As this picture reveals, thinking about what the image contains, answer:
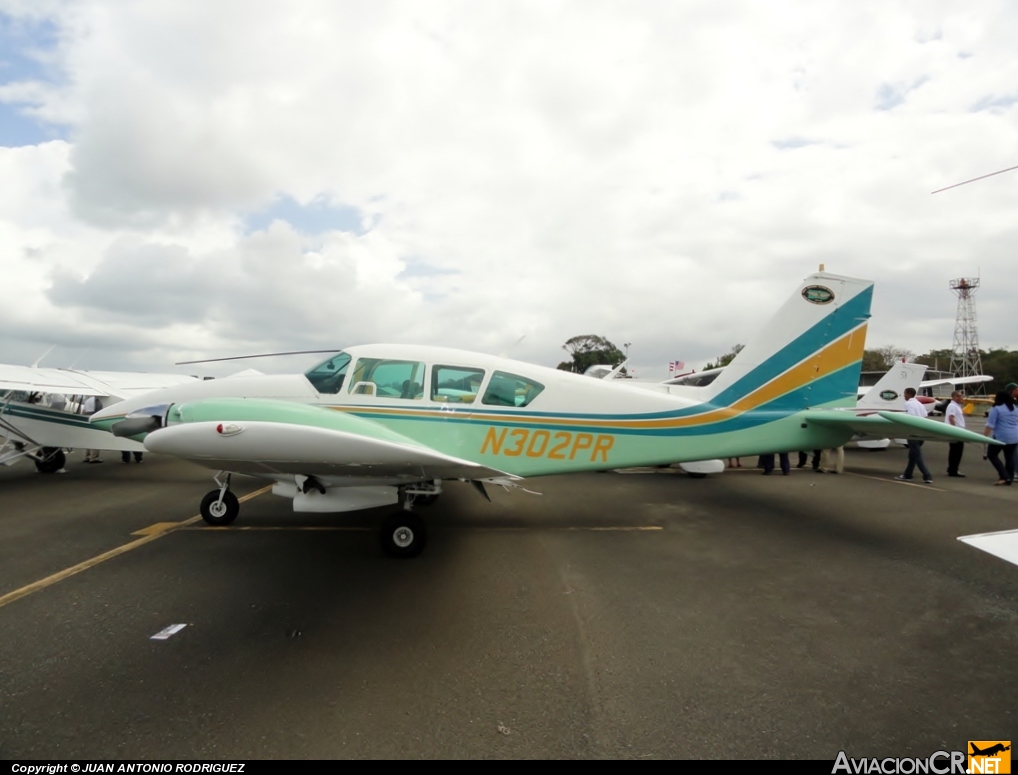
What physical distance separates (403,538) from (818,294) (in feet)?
19.8

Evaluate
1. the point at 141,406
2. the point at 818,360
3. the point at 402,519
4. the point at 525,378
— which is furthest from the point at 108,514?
the point at 818,360

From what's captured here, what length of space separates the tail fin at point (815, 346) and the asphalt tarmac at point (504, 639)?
68.9 inches

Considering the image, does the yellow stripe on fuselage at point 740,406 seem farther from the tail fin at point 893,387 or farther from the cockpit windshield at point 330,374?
the tail fin at point 893,387

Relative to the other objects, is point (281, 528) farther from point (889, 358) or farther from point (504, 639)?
point (889, 358)

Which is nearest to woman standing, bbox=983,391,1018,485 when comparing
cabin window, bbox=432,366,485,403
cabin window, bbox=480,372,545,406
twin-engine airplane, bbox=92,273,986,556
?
twin-engine airplane, bbox=92,273,986,556

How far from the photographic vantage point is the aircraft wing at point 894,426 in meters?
4.68

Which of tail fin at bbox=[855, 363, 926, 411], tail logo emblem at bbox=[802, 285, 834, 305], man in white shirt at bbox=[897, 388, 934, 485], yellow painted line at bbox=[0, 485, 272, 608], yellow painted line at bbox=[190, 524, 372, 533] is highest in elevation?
tail logo emblem at bbox=[802, 285, 834, 305]

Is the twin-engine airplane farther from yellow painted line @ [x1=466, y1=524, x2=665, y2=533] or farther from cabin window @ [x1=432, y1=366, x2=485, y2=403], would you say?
yellow painted line @ [x1=466, y1=524, x2=665, y2=533]

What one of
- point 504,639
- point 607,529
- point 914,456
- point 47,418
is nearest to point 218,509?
point 504,639

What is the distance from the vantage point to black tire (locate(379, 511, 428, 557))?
15.3ft

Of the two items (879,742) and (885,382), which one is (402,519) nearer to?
(879,742)

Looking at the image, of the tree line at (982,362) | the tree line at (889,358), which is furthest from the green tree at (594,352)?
the tree line at (982,362)

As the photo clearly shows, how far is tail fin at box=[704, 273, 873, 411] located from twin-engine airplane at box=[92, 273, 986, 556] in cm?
2

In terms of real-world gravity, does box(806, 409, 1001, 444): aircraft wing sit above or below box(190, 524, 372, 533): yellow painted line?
above
